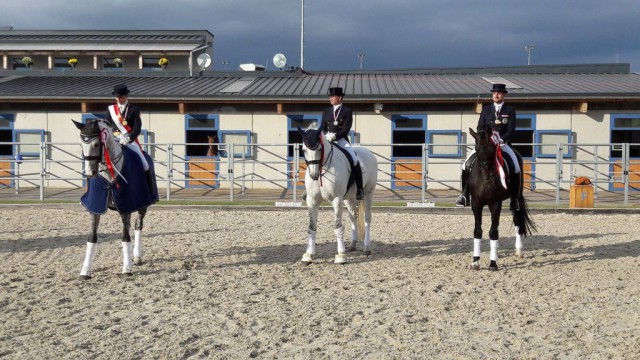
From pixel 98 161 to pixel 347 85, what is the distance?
53.2ft

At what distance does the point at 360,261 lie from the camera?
328 inches

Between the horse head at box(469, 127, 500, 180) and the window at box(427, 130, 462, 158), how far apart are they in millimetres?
11294

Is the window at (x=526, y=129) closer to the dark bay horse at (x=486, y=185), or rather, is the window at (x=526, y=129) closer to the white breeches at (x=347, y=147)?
the white breeches at (x=347, y=147)

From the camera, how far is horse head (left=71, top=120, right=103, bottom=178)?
6723mm

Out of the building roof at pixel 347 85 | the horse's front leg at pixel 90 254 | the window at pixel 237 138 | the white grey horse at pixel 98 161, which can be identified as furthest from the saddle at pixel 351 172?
the window at pixel 237 138

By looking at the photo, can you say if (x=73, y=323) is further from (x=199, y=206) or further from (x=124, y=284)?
(x=199, y=206)

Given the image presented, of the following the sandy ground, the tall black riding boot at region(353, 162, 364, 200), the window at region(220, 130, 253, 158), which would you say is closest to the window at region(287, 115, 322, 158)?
the window at region(220, 130, 253, 158)

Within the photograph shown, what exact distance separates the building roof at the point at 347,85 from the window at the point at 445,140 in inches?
44.6

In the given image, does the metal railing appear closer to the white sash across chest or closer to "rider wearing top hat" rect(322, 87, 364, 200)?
"rider wearing top hat" rect(322, 87, 364, 200)

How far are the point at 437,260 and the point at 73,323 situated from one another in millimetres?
4997

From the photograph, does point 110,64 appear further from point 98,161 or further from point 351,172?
point 98,161

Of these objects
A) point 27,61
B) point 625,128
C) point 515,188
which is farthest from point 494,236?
point 27,61

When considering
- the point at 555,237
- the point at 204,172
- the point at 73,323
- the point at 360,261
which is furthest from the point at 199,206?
the point at 73,323

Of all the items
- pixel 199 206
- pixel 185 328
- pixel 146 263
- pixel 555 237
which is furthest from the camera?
pixel 199 206
